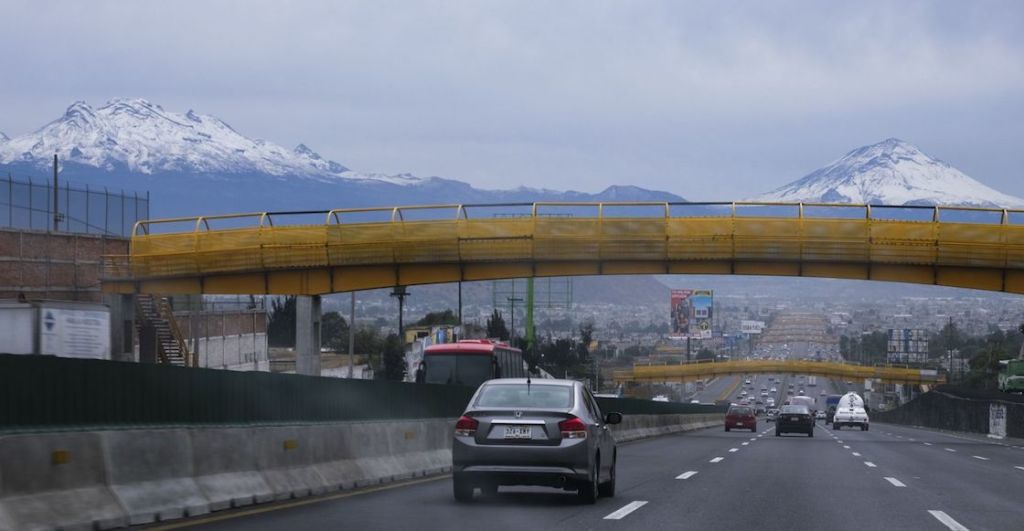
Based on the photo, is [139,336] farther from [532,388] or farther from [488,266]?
[532,388]

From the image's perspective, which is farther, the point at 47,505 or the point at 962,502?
the point at 962,502

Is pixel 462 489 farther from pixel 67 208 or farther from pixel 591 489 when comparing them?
pixel 67 208

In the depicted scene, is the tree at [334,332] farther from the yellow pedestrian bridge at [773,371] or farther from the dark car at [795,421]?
the dark car at [795,421]

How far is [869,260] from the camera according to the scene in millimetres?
44125

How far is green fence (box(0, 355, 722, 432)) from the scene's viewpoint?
11922 mm

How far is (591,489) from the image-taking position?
53.3 feet

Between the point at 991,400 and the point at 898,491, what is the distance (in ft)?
177

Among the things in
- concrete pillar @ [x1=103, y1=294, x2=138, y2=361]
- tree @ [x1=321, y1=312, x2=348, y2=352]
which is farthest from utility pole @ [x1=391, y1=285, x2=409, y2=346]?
tree @ [x1=321, y1=312, x2=348, y2=352]

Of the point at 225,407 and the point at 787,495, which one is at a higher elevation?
the point at 225,407

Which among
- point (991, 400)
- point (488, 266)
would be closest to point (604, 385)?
point (991, 400)

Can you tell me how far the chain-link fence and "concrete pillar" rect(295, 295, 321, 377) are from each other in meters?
17.6

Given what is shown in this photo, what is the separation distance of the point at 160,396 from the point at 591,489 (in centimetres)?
515

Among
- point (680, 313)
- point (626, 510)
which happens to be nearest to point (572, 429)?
point (626, 510)

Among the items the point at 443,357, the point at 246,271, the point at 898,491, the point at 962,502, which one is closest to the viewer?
the point at 962,502
